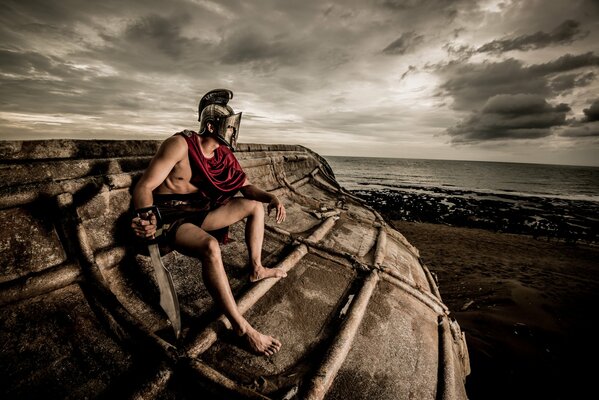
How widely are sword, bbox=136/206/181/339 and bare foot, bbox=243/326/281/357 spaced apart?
50 centimetres

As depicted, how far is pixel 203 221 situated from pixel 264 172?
272 centimetres

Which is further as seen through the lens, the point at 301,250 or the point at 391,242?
the point at 391,242

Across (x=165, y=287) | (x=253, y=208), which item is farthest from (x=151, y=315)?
(x=253, y=208)

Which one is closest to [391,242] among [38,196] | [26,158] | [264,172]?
[264,172]

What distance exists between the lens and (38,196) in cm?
187

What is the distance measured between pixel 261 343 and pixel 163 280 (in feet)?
2.82

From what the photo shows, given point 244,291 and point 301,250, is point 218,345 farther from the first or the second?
point 301,250

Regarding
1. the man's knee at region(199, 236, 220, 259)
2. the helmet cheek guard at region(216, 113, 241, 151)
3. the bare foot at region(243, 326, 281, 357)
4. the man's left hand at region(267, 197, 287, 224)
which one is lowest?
the bare foot at region(243, 326, 281, 357)

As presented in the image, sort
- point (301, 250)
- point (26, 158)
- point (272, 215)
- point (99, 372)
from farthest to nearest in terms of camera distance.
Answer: point (272, 215)
point (301, 250)
point (26, 158)
point (99, 372)

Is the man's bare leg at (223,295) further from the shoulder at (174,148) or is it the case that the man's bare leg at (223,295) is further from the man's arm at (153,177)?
the shoulder at (174,148)

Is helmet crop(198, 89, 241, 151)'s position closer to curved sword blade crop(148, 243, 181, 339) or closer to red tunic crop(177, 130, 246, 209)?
red tunic crop(177, 130, 246, 209)

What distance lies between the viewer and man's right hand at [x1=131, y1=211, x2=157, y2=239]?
1875 mm

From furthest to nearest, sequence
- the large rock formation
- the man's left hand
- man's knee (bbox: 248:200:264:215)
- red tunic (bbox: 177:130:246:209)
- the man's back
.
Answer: the man's left hand
man's knee (bbox: 248:200:264:215)
red tunic (bbox: 177:130:246:209)
the man's back
the large rock formation

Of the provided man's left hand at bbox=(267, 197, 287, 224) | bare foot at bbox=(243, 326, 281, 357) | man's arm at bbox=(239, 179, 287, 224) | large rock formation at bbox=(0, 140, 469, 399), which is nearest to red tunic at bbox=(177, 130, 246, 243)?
man's arm at bbox=(239, 179, 287, 224)
